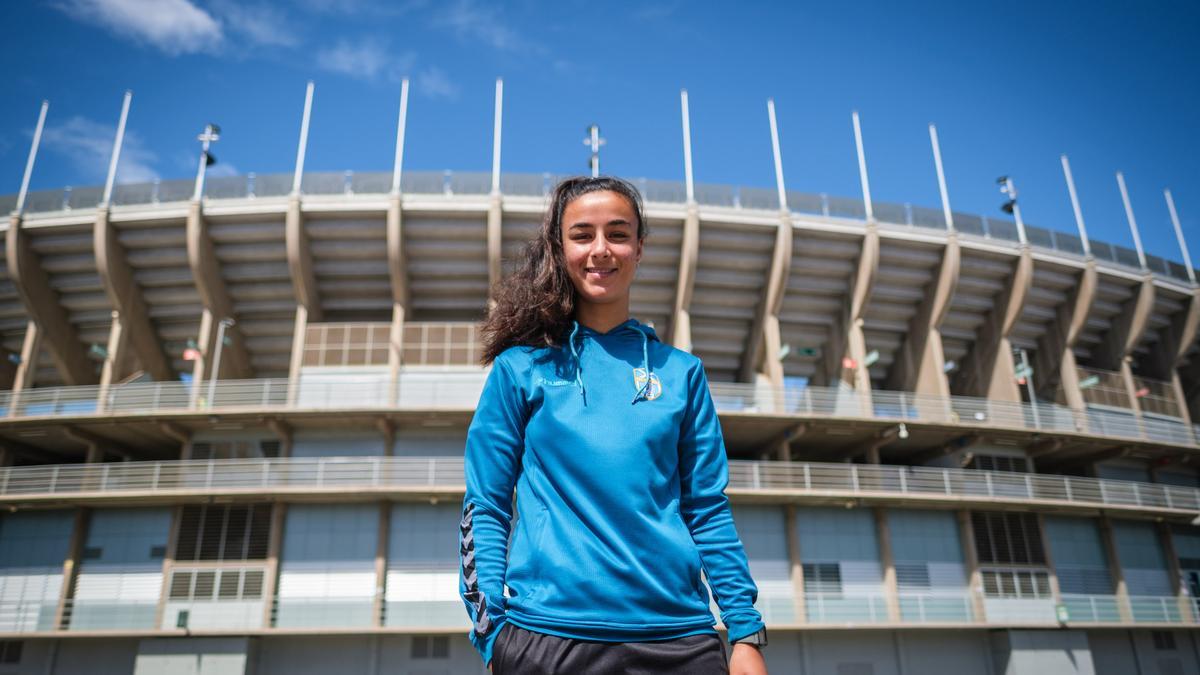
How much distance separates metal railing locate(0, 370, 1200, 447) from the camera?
26969mm

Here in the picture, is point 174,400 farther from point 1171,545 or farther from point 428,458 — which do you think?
point 1171,545

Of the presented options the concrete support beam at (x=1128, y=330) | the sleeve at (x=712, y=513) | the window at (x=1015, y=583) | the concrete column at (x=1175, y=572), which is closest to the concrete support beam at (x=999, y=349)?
the concrete support beam at (x=1128, y=330)

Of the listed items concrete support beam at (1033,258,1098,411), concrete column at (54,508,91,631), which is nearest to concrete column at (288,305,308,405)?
concrete column at (54,508,91,631)

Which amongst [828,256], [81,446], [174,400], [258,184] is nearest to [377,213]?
[258,184]

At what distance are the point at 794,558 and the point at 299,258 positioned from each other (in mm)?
21852

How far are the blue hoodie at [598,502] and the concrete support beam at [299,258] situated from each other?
27.9 metres

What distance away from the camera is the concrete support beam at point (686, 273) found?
28922 mm

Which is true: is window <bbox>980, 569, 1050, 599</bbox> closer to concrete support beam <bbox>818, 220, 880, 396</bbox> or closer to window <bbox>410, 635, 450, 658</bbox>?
concrete support beam <bbox>818, 220, 880, 396</bbox>

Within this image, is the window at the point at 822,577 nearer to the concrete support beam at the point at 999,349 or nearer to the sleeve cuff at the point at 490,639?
the concrete support beam at the point at 999,349

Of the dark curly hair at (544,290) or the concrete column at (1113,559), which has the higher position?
the concrete column at (1113,559)

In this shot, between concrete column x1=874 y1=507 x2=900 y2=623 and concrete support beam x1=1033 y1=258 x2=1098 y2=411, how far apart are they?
11119 mm

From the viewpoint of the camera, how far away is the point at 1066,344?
33000 millimetres

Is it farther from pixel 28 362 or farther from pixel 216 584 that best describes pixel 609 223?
pixel 28 362

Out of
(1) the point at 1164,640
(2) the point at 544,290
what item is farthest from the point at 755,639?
(1) the point at 1164,640
